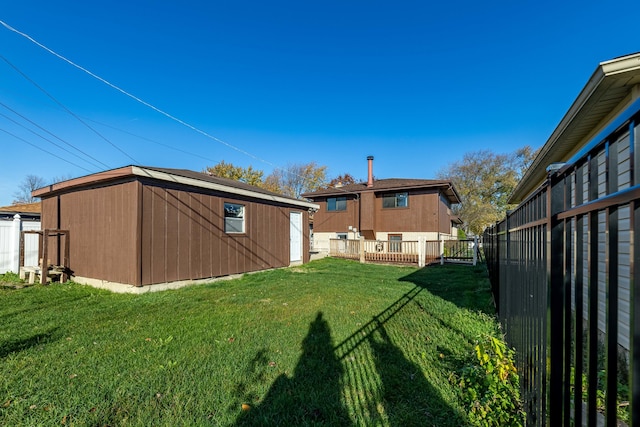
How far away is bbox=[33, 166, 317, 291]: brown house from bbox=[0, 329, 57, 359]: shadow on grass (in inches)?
104

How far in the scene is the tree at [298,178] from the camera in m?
35.8

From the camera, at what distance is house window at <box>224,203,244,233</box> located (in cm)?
854

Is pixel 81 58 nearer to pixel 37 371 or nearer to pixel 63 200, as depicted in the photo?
pixel 63 200

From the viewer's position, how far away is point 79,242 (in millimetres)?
7695

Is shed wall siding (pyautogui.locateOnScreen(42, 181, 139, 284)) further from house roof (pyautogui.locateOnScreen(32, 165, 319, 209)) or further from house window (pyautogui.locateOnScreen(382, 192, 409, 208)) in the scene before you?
house window (pyautogui.locateOnScreen(382, 192, 409, 208))

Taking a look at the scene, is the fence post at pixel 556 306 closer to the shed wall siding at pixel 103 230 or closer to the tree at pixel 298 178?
the shed wall siding at pixel 103 230

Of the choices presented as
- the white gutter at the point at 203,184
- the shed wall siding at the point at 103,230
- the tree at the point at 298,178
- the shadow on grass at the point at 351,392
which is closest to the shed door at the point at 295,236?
the white gutter at the point at 203,184

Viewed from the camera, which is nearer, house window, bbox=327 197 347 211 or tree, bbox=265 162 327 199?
house window, bbox=327 197 347 211

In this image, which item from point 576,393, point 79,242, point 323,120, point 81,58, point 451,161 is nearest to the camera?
point 576,393

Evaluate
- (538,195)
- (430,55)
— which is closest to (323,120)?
(430,55)

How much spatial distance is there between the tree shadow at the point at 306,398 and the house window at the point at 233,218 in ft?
19.5

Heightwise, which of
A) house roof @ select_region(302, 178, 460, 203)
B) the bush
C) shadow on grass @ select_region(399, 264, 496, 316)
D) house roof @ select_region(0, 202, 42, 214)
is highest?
house roof @ select_region(302, 178, 460, 203)

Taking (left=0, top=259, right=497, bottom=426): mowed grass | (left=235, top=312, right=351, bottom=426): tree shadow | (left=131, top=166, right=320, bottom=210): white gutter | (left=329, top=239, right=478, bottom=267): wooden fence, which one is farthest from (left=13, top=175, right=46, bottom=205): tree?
(left=235, top=312, right=351, bottom=426): tree shadow

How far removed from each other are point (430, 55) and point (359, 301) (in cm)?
1208
